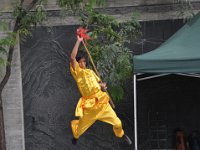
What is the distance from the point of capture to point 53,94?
31.9 feet

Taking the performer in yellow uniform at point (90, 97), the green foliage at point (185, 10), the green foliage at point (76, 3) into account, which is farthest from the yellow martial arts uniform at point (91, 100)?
the green foliage at point (185, 10)

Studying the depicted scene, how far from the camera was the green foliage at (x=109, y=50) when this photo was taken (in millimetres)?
8062

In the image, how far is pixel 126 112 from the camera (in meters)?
9.60

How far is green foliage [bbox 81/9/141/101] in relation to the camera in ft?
26.5

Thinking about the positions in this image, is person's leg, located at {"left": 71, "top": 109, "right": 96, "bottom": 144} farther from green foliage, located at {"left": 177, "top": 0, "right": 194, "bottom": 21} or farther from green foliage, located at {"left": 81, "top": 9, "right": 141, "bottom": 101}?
green foliage, located at {"left": 177, "top": 0, "right": 194, "bottom": 21}

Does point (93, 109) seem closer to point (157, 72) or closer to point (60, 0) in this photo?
point (157, 72)

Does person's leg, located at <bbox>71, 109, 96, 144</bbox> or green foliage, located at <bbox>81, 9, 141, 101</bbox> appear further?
green foliage, located at <bbox>81, 9, 141, 101</bbox>

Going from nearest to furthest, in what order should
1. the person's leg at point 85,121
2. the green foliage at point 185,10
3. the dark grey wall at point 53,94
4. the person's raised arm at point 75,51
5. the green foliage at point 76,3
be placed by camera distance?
1. the person's raised arm at point 75,51
2. the person's leg at point 85,121
3. the green foliage at point 76,3
4. the green foliage at point 185,10
5. the dark grey wall at point 53,94

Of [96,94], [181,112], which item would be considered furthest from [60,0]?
[181,112]

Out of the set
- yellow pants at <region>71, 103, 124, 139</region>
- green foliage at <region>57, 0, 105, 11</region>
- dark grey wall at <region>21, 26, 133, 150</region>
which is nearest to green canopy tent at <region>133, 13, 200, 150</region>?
yellow pants at <region>71, 103, 124, 139</region>

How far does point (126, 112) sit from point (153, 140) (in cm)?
70

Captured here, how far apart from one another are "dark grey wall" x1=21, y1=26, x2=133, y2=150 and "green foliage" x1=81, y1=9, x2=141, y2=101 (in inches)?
47.7

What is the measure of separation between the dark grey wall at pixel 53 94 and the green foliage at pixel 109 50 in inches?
47.7

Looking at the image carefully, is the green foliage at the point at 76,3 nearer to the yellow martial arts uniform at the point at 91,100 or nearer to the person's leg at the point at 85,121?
the yellow martial arts uniform at the point at 91,100
